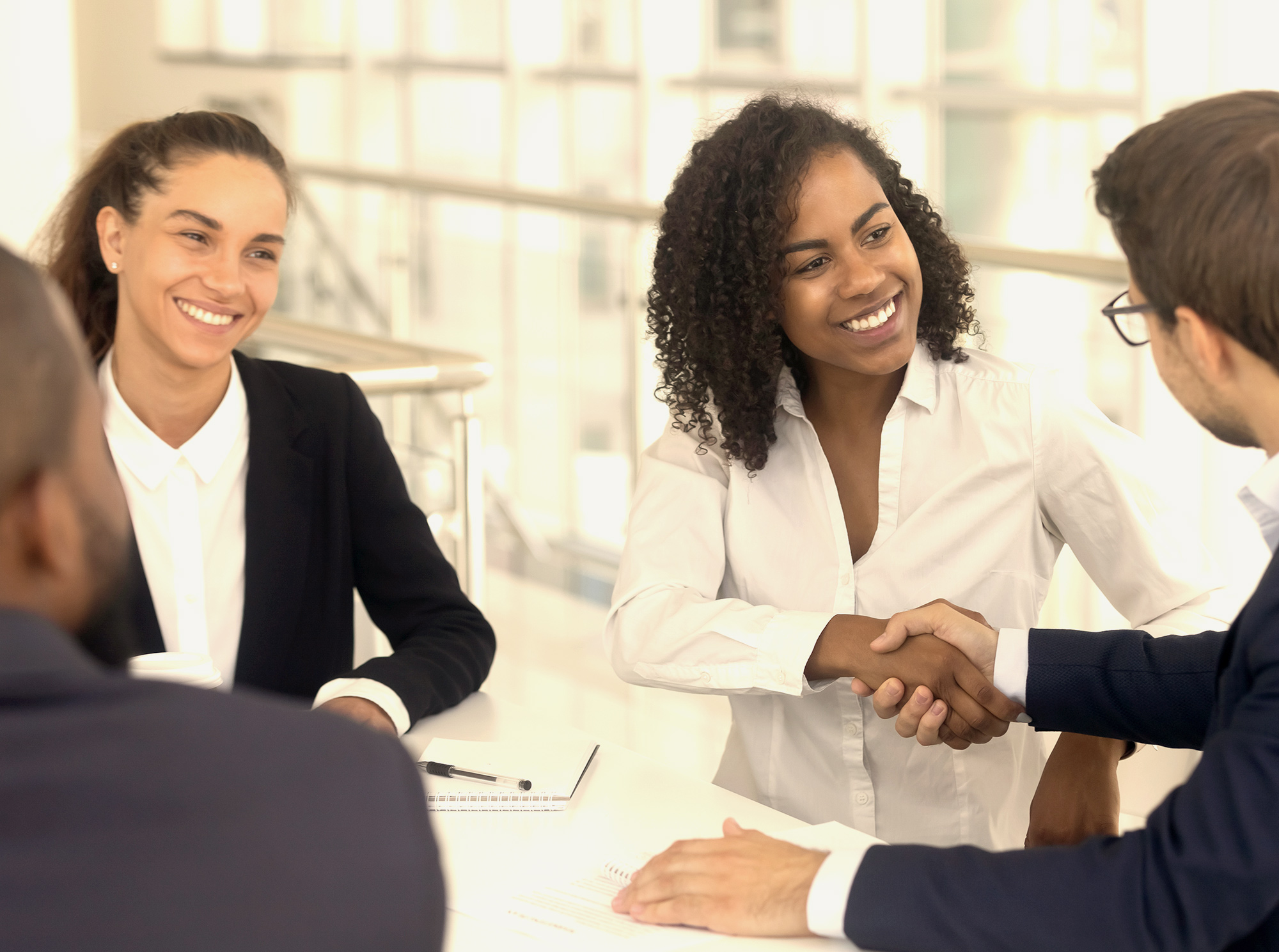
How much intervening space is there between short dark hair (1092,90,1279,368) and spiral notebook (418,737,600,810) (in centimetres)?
75

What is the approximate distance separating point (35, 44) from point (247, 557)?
18.4 feet

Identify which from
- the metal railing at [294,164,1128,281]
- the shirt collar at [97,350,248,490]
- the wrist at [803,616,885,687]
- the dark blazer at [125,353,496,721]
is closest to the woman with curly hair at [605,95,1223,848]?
the wrist at [803,616,885,687]

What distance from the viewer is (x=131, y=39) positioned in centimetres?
862

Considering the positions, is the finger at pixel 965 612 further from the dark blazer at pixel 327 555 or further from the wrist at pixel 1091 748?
Result: the dark blazer at pixel 327 555

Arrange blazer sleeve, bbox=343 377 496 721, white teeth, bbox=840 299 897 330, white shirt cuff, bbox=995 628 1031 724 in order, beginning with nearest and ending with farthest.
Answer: white shirt cuff, bbox=995 628 1031 724, white teeth, bbox=840 299 897 330, blazer sleeve, bbox=343 377 496 721

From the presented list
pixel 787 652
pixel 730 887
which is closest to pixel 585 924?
pixel 730 887

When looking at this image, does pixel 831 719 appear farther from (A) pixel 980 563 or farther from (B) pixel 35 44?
(B) pixel 35 44

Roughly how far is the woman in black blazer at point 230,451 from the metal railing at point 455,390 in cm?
54

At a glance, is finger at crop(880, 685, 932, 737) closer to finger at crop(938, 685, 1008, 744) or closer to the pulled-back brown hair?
finger at crop(938, 685, 1008, 744)

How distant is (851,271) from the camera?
1.78 m

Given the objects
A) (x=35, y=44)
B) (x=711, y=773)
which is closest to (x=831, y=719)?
(x=711, y=773)

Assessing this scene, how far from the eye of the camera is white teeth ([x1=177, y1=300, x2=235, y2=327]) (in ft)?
5.93

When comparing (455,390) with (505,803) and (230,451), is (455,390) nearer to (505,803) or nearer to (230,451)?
(230,451)

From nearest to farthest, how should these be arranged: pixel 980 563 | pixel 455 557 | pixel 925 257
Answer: pixel 980 563 → pixel 925 257 → pixel 455 557
